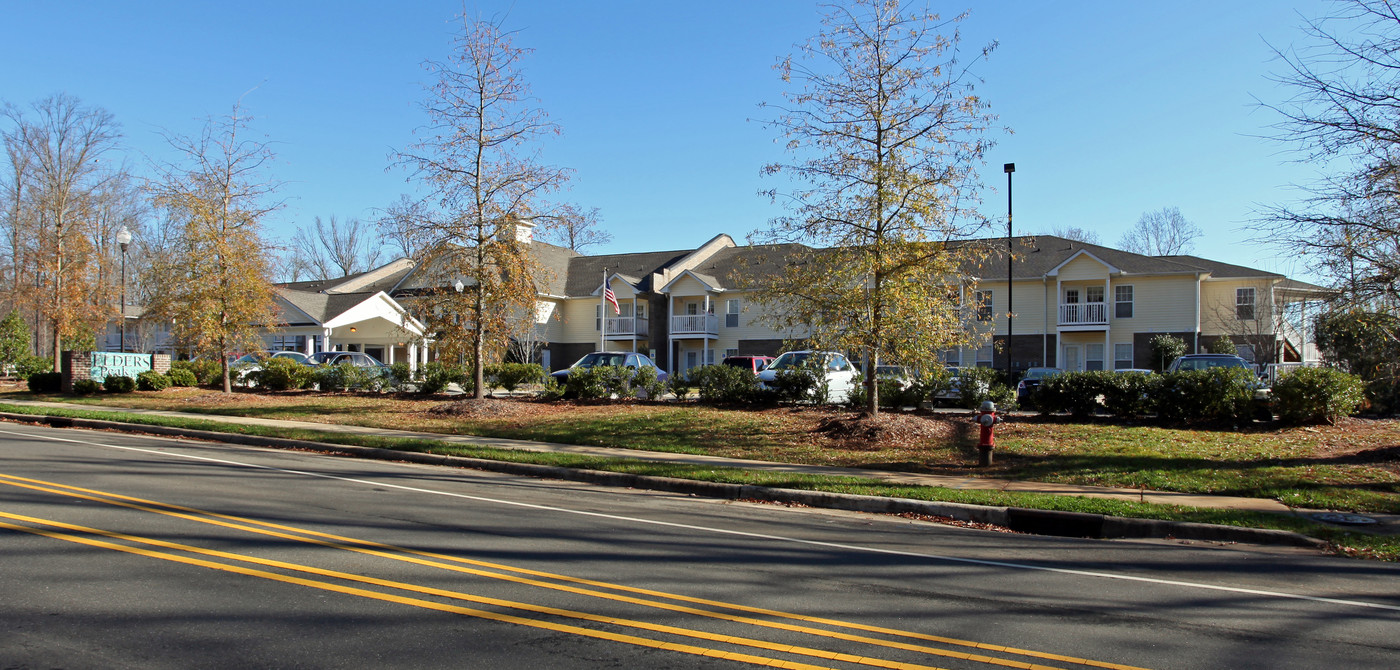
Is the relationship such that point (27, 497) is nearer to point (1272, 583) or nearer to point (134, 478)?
point (134, 478)

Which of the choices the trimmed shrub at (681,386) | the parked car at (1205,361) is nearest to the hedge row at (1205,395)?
the parked car at (1205,361)

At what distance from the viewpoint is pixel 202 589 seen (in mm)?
5602

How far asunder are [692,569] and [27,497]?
7178 mm

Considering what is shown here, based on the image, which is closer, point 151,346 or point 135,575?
point 135,575

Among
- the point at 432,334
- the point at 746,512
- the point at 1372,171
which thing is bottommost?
the point at 746,512

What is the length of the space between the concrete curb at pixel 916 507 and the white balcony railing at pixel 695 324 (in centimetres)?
2872

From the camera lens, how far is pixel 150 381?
83.2 feet

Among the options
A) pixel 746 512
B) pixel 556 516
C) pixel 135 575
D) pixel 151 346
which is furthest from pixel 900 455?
pixel 151 346

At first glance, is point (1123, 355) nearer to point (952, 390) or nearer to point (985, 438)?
point (952, 390)

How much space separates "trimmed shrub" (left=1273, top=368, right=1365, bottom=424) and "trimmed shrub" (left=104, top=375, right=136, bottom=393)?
29.2 metres

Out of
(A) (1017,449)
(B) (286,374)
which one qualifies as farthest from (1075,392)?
(B) (286,374)

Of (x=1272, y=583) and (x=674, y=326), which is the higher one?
(x=674, y=326)

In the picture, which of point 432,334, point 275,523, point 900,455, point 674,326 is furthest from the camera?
point 674,326

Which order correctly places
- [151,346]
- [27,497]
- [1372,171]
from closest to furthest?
[27,497], [1372,171], [151,346]
